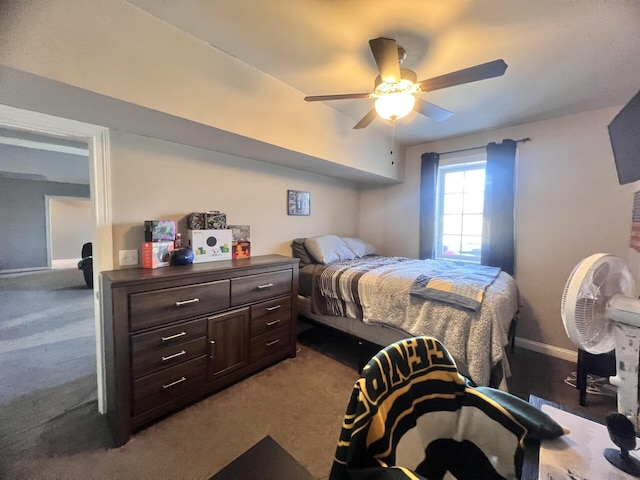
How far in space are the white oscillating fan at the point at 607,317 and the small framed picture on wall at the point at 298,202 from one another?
8.64ft

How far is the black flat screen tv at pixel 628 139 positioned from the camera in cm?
130

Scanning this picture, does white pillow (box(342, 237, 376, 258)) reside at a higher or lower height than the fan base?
higher

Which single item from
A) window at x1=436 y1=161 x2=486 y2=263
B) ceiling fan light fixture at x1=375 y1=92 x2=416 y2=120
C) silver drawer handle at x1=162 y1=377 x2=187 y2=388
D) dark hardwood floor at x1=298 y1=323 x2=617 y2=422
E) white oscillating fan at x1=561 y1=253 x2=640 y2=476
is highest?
ceiling fan light fixture at x1=375 y1=92 x2=416 y2=120

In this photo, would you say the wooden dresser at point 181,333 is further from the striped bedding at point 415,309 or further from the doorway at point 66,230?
the doorway at point 66,230

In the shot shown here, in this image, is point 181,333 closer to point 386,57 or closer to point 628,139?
point 386,57

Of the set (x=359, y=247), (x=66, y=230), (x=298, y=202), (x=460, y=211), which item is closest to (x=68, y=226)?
(x=66, y=230)

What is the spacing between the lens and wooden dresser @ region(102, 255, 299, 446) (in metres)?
1.56

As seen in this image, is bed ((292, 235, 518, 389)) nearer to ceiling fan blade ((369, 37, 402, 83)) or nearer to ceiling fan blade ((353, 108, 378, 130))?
ceiling fan blade ((353, 108, 378, 130))

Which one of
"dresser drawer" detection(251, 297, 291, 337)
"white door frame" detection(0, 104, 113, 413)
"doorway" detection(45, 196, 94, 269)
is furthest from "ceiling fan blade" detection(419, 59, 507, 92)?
"doorway" detection(45, 196, 94, 269)

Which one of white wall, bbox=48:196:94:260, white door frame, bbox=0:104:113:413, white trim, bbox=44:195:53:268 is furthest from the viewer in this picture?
white wall, bbox=48:196:94:260

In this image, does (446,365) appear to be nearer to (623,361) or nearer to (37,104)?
(623,361)

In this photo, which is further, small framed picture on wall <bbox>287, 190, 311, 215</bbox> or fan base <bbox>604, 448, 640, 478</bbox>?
small framed picture on wall <bbox>287, 190, 311, 215</bbox>

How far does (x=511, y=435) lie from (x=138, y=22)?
97.0 inches

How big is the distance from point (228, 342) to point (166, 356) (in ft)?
1.44
